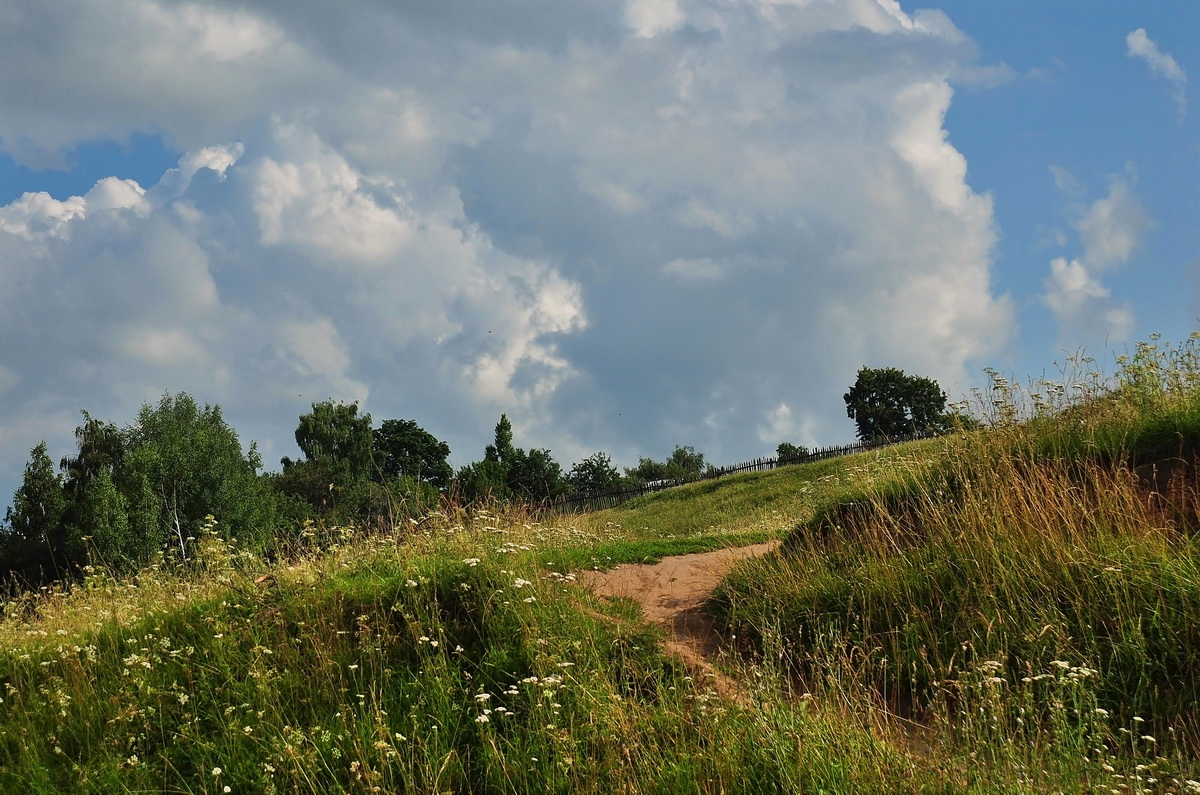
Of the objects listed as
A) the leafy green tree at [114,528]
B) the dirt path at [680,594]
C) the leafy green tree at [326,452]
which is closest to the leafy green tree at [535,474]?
the leafy green tree at [326,452]

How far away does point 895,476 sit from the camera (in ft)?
38.2

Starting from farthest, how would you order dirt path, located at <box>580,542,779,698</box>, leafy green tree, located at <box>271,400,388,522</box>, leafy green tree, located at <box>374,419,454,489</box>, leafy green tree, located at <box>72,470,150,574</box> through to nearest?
leafy green tree, located at <box>374,419,454,489</box> < leafy green tree, located at <box>271,400,388,522</box> < leafy green tree, located at <box>72,470,150,574</box> < dirt path, located at <box>580,542,779,698</box>

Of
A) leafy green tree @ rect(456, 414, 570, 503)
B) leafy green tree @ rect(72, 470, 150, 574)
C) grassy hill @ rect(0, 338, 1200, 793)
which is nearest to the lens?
grassy hill @ rect(0, 338, 1200, 793)

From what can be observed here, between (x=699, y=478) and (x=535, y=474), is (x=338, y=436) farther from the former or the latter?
(x=699, y=478)

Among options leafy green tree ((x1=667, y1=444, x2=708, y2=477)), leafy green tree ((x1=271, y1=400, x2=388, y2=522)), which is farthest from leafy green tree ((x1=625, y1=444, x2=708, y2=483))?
leafy green tree ((x1=271, y1=400, x2=388, y2=522))

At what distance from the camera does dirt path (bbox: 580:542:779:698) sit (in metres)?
7.53

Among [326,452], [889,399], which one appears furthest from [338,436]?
[889,399]

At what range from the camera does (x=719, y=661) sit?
23.6ft

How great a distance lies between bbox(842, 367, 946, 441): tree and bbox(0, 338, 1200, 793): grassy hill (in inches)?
2717

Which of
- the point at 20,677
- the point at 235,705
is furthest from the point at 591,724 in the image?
the point at 20,677

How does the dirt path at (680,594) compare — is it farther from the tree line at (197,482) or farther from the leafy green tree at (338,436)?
the leafy green tree at (338,436)

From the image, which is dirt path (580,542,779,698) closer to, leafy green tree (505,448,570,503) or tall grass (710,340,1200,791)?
tall grass (710,340,1200,791)

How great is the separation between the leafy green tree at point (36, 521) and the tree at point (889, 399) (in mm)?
62268

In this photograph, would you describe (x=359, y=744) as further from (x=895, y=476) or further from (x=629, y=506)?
(x=629, y=506)
